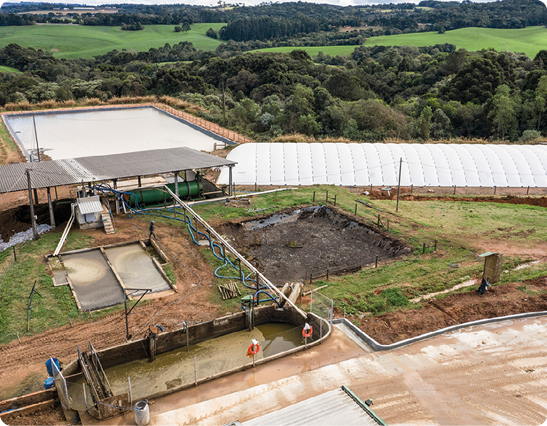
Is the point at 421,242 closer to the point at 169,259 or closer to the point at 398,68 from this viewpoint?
the point at 169,259

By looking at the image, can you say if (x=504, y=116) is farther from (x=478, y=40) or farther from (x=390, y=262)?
(x=478, y=40)

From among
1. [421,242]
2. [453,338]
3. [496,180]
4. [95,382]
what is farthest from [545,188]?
[95,382]

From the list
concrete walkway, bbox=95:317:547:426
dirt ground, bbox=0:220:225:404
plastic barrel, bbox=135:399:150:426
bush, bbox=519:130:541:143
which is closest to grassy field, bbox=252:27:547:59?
bush, bbox=519:130:541:143

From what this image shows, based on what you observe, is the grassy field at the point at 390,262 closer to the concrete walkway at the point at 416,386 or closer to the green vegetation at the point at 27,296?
the green vegetation at the point at 27,296

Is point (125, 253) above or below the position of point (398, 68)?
below

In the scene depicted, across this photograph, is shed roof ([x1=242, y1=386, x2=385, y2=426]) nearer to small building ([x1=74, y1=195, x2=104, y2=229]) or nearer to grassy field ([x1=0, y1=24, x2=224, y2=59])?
small building ([x1=74, y1=195, x2=104, y2=229])

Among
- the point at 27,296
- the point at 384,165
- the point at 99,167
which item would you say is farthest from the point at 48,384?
the point at 384,165
